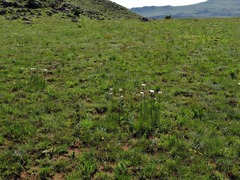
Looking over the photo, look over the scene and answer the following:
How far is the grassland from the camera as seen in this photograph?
27.9 feet

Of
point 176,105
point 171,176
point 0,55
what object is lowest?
point 171,176

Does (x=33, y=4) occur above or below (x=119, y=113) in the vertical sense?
above

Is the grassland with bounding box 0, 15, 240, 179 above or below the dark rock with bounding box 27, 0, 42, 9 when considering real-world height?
below

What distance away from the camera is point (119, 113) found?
11.7m

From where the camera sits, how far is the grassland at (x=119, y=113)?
27.9 feet

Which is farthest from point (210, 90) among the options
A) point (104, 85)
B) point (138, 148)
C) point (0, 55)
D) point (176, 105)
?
point (0, 55)

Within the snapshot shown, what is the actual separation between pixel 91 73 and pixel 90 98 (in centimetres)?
387

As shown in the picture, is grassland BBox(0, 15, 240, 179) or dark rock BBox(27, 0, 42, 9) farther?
dark rock BBox(27, 0, 42, 9)

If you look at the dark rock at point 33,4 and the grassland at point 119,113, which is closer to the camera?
the grassland at point 119,113

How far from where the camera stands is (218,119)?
11.2 metres

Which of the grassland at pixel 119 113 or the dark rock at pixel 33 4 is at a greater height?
the dark rock at pixel 33 4

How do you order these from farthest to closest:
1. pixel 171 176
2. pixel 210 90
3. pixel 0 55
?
pixel 0 55, pixel 210 90, pixel 171 176

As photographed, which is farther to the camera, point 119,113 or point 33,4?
point 33,4

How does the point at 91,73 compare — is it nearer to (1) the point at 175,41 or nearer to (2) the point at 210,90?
(2) the point at 210,90
